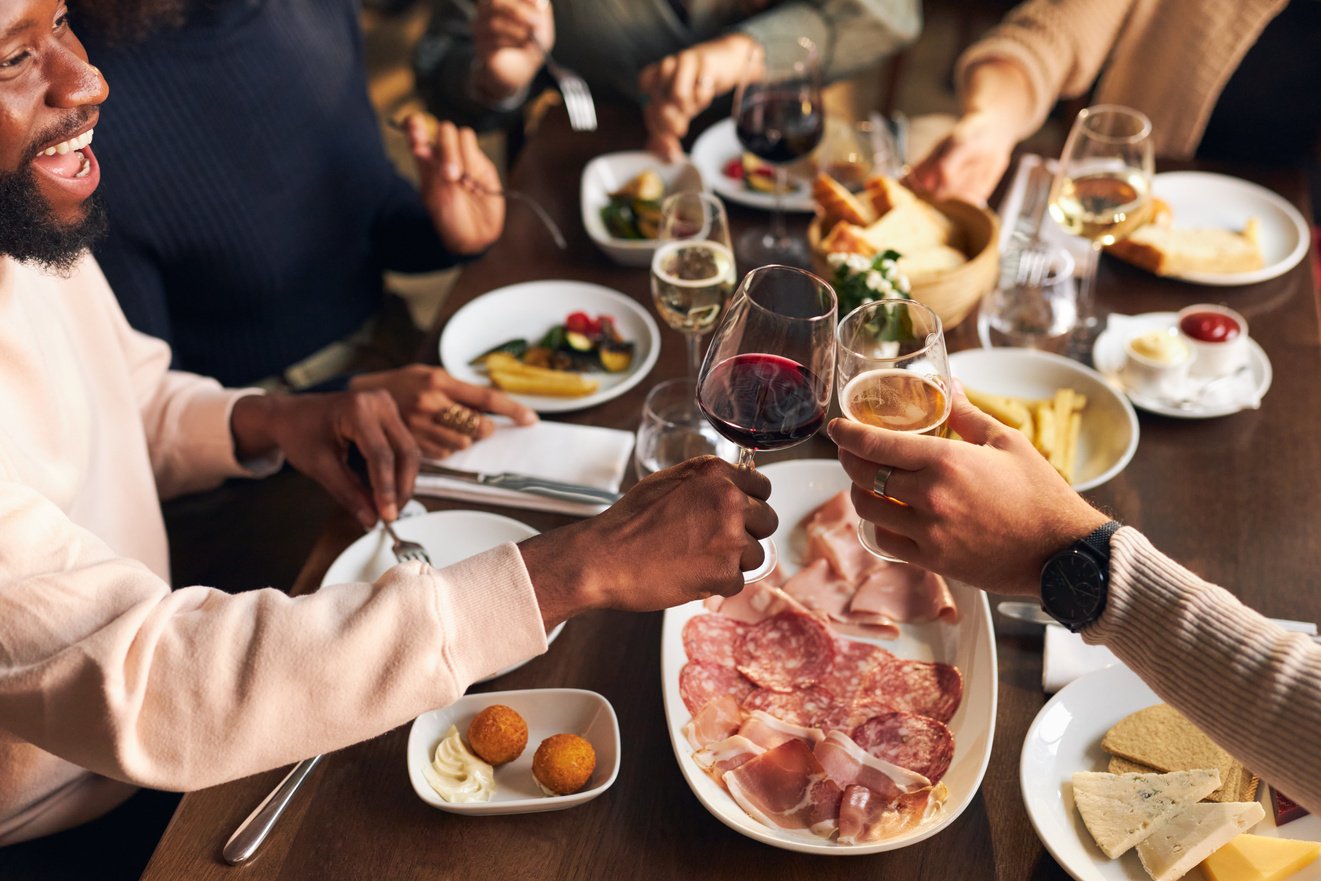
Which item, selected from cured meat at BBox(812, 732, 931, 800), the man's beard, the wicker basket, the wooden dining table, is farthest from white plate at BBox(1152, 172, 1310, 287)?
the man's beard

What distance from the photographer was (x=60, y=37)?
45.2 inches

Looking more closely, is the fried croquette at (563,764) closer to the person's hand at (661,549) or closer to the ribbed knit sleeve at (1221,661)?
the person's hand at (661,549)

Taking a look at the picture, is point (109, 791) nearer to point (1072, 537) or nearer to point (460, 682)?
point (460, 682)

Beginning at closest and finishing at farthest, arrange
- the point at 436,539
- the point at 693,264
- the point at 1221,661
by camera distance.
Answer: the point at 1221,661, the point at 436,539, the point at 693,264

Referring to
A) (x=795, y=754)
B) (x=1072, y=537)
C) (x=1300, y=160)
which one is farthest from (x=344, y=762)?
(x=1300, y=160)

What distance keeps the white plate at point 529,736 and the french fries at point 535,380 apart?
0.56 metres

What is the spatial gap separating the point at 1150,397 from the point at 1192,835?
0.75 meters

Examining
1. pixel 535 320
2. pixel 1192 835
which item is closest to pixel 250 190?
pixel 535 320

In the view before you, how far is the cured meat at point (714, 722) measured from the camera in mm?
1071

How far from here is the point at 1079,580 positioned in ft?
3.25

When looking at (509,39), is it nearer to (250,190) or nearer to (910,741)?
(250,190)

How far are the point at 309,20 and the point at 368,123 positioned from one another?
24 cm

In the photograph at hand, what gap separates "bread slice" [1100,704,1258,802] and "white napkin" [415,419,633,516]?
0.67 meters

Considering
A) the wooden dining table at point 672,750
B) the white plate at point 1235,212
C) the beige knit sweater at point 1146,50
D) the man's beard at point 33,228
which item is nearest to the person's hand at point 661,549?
the wooden dining table at point 672,750
